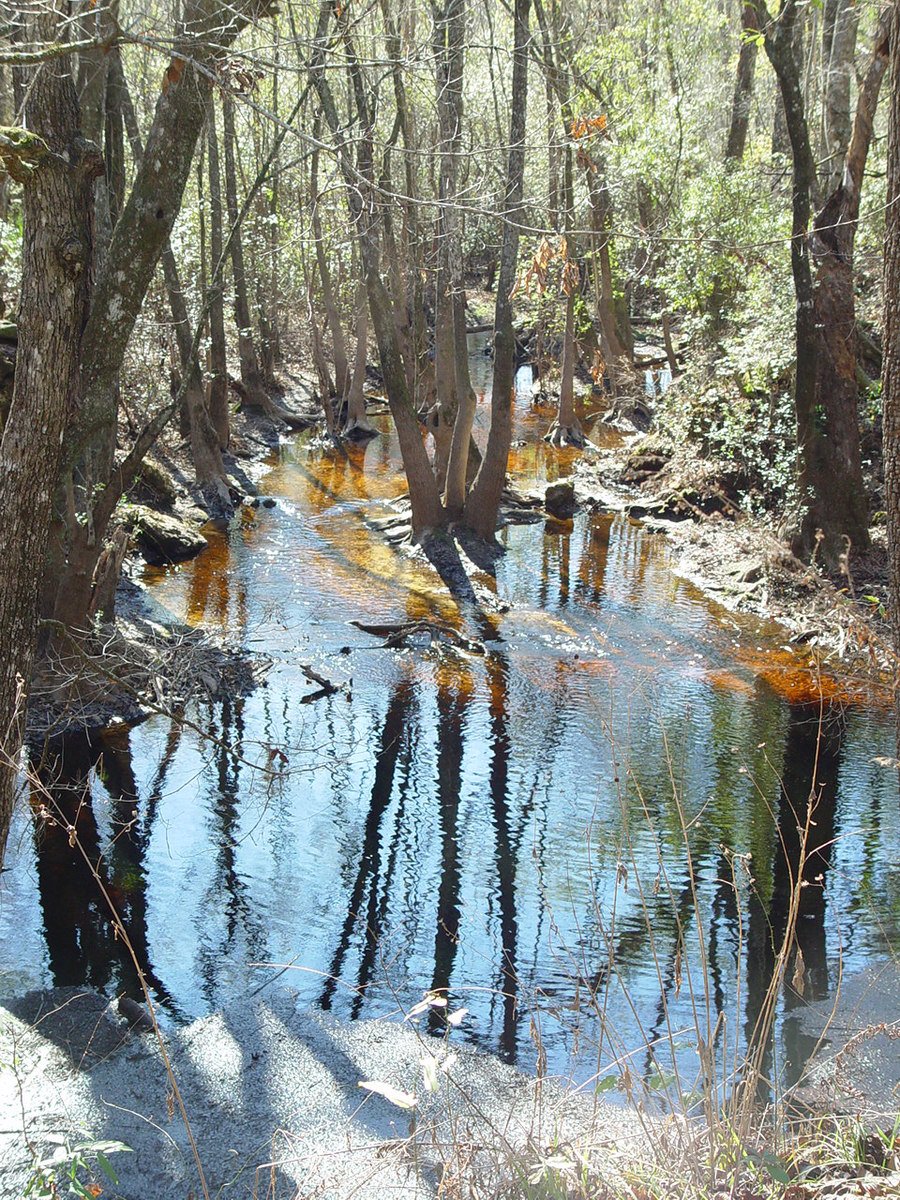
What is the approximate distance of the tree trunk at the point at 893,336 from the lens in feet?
13.4

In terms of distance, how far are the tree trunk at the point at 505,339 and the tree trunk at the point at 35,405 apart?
8754 millimetres

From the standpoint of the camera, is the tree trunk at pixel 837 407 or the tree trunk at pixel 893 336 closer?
the tree trunk at pixel 893 336

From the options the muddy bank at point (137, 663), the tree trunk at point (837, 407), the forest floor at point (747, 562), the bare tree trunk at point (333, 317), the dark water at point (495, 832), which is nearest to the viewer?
the dark water at point (495, 832)

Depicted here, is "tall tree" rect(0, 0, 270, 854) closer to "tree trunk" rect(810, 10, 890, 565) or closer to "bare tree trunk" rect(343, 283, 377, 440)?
"tree trunk" rect(810, 10, 890, 565)

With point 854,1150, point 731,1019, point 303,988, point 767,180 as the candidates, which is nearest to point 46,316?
point 303,988

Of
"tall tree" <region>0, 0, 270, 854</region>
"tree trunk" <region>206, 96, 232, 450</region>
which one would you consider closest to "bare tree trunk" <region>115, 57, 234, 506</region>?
"tree trunk" <region>206, 96, 232, 450</region>

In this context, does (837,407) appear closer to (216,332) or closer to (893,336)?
(893,336)

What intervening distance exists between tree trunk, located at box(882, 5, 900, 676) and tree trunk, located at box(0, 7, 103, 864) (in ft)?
12.0

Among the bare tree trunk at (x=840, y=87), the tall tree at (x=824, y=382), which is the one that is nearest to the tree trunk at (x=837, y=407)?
the tall tree at (x=824, y=382)

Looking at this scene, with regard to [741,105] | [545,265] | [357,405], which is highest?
[741,105]

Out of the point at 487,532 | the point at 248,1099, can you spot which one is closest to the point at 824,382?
the point at 487,532

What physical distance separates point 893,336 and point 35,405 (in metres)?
3.80

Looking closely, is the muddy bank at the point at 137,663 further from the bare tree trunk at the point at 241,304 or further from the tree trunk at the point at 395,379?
the bare tree trunk at the point at 241,304

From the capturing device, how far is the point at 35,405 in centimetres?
509
